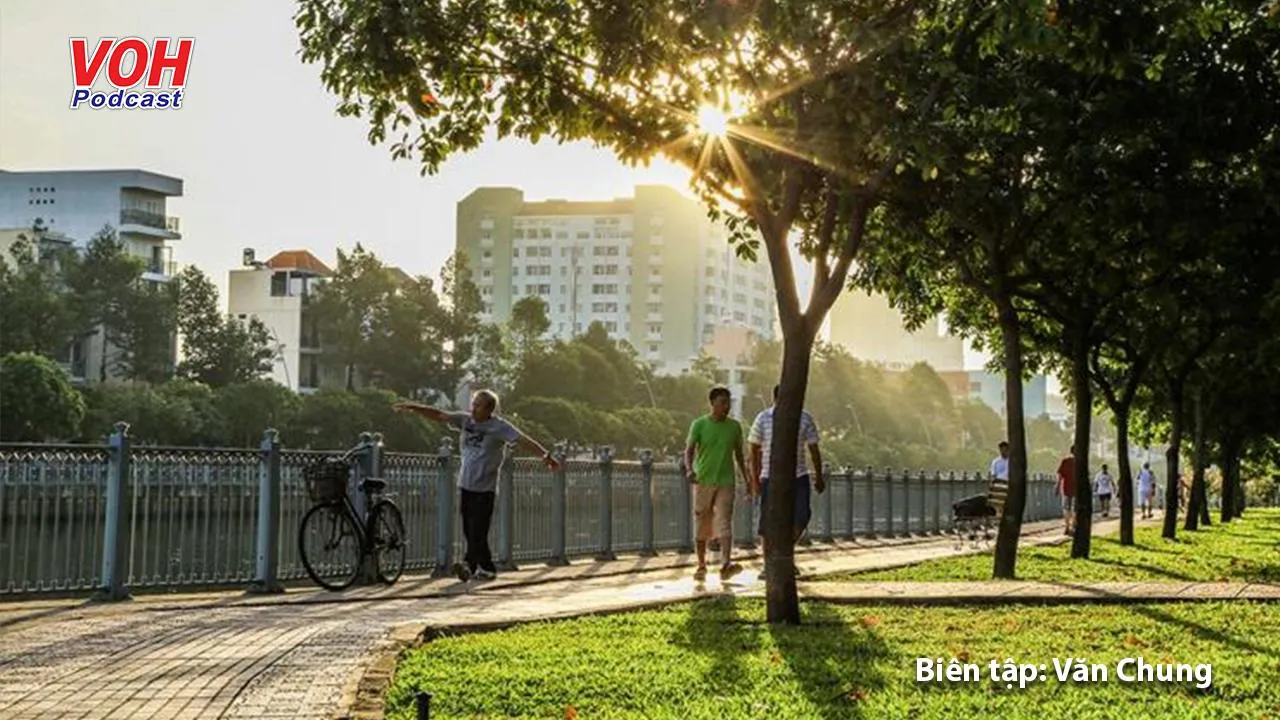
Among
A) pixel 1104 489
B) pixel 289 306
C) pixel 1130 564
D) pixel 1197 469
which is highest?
pixel 289 306

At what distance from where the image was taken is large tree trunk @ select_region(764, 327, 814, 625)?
36.2 feet

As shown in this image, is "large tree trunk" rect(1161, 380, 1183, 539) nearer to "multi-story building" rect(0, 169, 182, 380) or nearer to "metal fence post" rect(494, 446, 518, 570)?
"metal fence post" rect(494, 446, 518, 570)

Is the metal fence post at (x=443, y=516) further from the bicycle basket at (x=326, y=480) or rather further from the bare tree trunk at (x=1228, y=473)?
the bare tree trunk at (x=1228, y=473)

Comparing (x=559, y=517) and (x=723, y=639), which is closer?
(x=723, y=639)

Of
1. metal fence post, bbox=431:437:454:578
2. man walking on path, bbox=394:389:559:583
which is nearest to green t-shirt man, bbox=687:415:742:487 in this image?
man walking on path, bbox=394:389:559:583

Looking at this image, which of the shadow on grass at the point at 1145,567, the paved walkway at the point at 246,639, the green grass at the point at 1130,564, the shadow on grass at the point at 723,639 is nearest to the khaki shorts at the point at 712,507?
the paved walkway at the point at 246,639

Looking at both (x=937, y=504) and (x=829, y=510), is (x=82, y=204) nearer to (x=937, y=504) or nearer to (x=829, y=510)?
(x=937, y=504)

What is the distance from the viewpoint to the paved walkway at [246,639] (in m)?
7.63

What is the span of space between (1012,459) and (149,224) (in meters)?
96.2

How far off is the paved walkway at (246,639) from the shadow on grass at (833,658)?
1.68 metres

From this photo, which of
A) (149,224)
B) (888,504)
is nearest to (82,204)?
(149,224)

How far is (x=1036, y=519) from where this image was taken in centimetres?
5188

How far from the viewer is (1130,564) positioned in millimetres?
21469

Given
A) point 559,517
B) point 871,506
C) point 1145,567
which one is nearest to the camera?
point 1145,567
